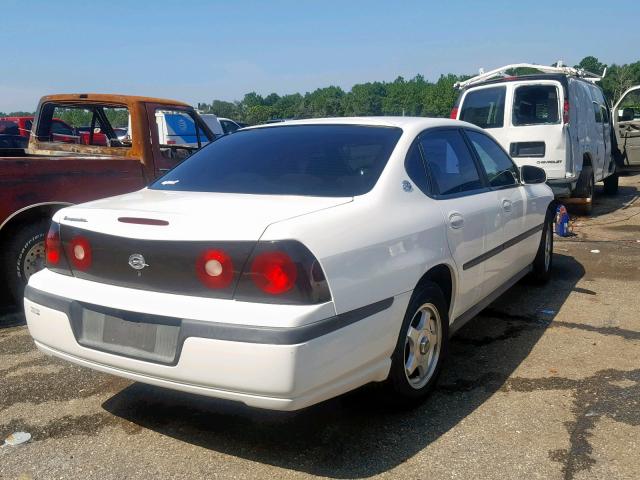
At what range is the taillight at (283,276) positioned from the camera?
2.47 m

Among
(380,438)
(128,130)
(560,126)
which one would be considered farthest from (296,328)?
(560,126)

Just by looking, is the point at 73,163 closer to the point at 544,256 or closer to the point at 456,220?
the point at 456,220

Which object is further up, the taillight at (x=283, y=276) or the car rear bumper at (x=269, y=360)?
the taillight at (x=283, y=276)

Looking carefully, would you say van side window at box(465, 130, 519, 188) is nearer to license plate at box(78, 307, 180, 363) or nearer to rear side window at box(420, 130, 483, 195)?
rear side window at box(420, 130, 483, 195)

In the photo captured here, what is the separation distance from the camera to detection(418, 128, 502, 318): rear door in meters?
3.55

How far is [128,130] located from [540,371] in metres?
4.33

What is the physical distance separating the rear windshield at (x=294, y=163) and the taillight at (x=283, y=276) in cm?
63

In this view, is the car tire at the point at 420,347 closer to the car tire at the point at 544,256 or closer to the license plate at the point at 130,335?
the license plate at the point at 130,335

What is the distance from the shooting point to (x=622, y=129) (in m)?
13.3

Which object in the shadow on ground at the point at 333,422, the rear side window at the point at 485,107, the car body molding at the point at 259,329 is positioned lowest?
the shadow on ground at the point at 333,422

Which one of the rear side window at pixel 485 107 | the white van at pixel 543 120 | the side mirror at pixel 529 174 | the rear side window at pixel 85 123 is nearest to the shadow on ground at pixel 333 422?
the side mirror at pixel 529 174

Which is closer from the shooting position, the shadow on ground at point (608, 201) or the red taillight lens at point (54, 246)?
the red taillight lens at point (54, 246)

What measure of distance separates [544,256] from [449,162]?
221cm

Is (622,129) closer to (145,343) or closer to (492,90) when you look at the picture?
(492,90)
